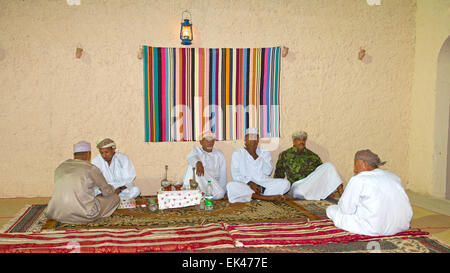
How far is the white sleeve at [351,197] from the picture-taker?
3322mm

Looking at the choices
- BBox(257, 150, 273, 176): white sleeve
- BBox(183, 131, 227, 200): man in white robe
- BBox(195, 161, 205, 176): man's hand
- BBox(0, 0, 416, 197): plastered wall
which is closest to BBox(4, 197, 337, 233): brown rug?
BBox(183, 131, 227, 200): man in white robe

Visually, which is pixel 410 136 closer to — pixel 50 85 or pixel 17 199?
pixel 50 85

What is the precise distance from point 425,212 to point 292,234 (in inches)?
95.8

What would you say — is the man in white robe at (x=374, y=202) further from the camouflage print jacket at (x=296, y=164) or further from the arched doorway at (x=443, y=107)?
the arched doorway at (x=443, y=107)

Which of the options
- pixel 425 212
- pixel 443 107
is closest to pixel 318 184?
pixel 425 212

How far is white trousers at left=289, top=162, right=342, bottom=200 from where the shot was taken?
5.15m

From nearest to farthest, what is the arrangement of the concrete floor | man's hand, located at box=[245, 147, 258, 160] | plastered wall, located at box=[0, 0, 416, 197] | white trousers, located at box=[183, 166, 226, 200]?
the concrete floor → white trousers, located at box=[183, 166, 226, 200] → man's hand, located at box=[245, 147, 258, 160] → plastered wall, located at box=[0, 0, 416, 197]

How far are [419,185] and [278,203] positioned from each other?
3033mm

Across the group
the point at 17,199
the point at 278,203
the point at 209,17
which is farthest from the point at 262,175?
the point at 17,199

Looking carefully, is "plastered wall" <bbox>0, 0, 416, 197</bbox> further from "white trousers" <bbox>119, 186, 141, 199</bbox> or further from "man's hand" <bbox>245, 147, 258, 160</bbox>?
"white trousers" <bbox>119, 186, 141, 199</bbox>

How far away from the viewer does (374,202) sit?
10.7 ft

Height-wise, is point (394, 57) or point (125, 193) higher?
point (394, 57)

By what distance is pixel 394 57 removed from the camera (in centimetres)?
641

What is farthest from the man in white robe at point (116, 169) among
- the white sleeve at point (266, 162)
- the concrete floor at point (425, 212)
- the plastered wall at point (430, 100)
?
the plastered wall at point (430, 100)
